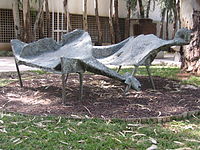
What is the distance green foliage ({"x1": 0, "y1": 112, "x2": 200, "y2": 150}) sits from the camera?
2975 millimetres

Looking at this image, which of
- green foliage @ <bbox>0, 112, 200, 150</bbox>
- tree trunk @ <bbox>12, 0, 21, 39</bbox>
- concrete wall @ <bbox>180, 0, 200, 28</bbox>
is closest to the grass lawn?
green foliage @ <bbox>0, 112, 200, 150</bbox>

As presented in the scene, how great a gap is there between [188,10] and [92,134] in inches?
214

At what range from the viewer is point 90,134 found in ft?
10.8

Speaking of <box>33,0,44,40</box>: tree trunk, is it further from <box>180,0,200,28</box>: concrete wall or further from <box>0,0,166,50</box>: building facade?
<box>180,0,200,28</box>: concrete wall

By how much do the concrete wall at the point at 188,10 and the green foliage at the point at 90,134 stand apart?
14.3ft

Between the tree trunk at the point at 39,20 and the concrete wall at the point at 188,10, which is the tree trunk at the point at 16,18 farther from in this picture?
the concrete wall at the point at 188,10

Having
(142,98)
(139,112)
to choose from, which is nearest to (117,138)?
(139,112)

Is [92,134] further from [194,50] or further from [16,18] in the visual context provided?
[16,18]

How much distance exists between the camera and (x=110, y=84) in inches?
238

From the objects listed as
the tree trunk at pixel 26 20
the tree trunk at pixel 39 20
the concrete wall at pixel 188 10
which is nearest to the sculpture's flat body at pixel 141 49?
the concrete wall at pixel 188 10

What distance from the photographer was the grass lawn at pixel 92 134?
2963 mm

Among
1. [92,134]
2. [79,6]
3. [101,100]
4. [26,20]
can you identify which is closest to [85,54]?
[101,100]

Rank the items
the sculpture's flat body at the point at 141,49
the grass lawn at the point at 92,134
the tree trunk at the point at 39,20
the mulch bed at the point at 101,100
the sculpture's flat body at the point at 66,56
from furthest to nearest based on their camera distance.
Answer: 1. the tree trunk at the point at 39,20
2. the sculpture's flat body at the point at 141,49
3. the sculpture's flat body at the point at 66,56
4. the mulch bed at the point at 101,100
5. the grass lawn at the point at 92,134

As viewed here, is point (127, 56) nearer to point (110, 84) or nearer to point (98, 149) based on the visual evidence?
point (110, 84)
